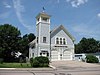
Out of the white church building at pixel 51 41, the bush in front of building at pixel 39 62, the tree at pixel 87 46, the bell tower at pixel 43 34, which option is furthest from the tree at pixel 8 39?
the tree at pixel 87 46

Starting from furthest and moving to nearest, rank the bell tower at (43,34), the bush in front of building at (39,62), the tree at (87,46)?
the tree at (87,46) → the bell tower at (43,34) → the bush in front of building at (39,62)

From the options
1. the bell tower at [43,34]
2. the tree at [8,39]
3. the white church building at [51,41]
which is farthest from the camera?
the tree at [8,39]

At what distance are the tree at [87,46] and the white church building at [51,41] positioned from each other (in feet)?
143

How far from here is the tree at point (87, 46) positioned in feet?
285

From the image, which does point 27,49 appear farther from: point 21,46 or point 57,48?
point 57,48

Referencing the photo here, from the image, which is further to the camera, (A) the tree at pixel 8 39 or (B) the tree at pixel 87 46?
(B) the tree at pixel 87 46

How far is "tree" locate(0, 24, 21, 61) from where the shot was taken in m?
45.5

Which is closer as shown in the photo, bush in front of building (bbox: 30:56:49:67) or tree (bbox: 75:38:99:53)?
bush in front of building (bbox: 30:56:49:67)

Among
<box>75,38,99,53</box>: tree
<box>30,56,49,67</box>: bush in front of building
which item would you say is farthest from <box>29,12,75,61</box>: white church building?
<box>75,38,99,53</box>: tree

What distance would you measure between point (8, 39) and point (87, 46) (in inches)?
1976

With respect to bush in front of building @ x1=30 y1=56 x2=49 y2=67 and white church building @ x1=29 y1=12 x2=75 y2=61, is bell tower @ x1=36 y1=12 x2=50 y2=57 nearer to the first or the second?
white church building @ x1=29 y1=12 x2=75 y2=61

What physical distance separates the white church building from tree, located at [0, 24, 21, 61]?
588 cm

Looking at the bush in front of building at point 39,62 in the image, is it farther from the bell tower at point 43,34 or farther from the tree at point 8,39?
the tree at point 8,39

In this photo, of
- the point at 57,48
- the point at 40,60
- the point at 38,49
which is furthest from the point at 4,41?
the point at 40,60
